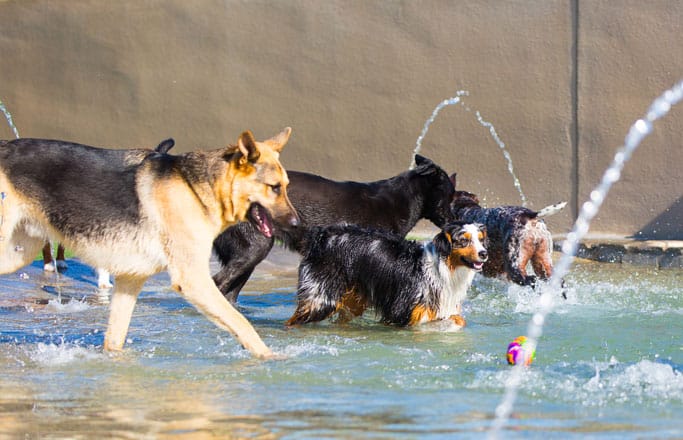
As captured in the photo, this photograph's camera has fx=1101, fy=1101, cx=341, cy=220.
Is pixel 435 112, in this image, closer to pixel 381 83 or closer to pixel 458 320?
pixel 381 83

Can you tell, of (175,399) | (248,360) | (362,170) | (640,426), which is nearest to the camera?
(640,426)

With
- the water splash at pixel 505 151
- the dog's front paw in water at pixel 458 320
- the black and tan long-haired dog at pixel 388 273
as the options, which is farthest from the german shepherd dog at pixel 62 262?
the water splash at pixel 505 151

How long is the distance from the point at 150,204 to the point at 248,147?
0.69 meters

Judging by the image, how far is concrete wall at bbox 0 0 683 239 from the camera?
478 inches

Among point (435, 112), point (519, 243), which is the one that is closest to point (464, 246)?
point (519, 243)

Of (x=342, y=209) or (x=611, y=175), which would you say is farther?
(x=611, y=175)

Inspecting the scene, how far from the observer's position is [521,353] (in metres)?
5.96

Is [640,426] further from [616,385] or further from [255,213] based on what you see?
[255,213]

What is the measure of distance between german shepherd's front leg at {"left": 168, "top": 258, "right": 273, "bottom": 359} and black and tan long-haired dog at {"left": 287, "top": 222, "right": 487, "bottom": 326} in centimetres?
160

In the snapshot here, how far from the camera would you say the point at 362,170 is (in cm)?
1295

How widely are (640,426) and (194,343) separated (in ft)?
10.5

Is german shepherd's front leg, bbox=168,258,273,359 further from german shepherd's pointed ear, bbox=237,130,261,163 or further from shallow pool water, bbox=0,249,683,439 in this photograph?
german shepherd's pointed ear, bbox=237,130,261,163

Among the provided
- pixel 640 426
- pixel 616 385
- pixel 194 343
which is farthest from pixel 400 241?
pixel 640 426

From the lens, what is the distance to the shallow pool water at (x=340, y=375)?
481cm
